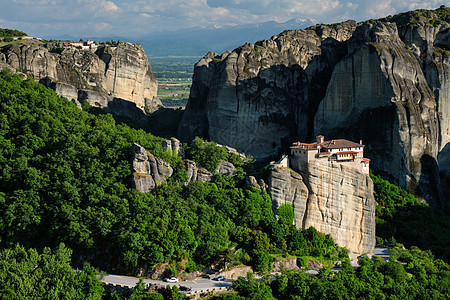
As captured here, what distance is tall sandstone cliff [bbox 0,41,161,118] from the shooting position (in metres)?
60.9

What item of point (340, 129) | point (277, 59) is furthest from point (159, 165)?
point (277, 59)

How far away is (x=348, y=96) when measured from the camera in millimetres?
58562

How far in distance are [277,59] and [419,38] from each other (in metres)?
17.2

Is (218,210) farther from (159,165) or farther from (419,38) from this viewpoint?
(419,38)

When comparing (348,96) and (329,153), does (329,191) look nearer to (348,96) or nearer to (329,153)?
(329,153)

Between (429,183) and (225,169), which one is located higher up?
(225,169)

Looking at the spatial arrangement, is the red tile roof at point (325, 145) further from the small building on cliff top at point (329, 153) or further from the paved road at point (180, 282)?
the paved road at point (180, 282)

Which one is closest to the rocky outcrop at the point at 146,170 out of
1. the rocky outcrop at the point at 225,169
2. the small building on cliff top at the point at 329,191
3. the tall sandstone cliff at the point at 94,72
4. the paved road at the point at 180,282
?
the rocky outcrop at the point at 225,169

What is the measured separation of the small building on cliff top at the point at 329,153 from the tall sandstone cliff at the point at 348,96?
37.6 feet

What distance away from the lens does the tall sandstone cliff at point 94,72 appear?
200 ft

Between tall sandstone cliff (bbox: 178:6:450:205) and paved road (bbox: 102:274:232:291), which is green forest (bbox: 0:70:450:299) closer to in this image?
paved road (bbox: 102:274:232:291)

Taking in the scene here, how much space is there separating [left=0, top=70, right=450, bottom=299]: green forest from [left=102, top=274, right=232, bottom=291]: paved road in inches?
34.7

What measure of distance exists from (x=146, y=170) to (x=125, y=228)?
6390 millimetres

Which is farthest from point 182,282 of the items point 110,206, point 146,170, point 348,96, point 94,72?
point 94,72
